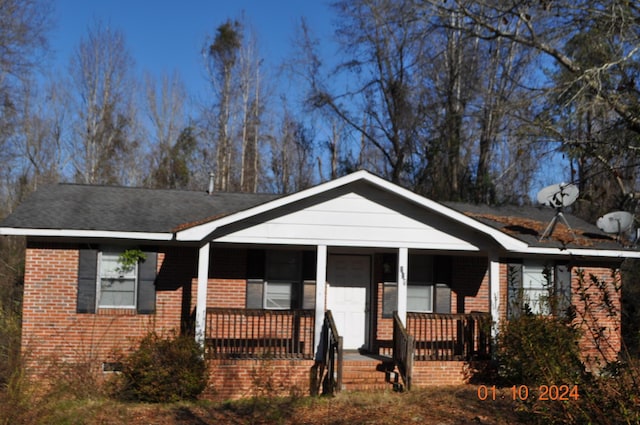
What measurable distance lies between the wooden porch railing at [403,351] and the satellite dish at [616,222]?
5.22 m

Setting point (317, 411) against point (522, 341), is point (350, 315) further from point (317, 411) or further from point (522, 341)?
point (522, 341)

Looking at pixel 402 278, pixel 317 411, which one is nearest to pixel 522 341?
pixel 317 411

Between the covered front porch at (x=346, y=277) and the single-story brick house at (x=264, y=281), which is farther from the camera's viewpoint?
the covered front porch at (x=346, y=277)

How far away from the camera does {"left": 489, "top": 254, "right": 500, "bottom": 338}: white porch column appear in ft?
40.8

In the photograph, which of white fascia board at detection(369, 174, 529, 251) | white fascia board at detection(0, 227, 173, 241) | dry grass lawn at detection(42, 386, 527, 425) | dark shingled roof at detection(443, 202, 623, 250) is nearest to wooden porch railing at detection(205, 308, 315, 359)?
dry grass lawn at detection(42, 386, 527, 425)

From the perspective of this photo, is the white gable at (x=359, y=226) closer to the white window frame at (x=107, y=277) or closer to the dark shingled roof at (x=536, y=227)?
the dark shingled roof at (x=536, y=227)

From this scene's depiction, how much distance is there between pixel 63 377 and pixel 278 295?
4.52 metres

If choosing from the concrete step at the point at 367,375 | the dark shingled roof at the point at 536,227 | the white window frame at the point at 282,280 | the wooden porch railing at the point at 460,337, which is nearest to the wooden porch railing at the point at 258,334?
the white window frame at the point at 282,280

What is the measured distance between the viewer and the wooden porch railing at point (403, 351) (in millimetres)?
11336

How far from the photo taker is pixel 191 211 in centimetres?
1362

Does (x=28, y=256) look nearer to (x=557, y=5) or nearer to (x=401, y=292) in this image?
(x=401, y=292)

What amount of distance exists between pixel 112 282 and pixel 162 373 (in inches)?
106

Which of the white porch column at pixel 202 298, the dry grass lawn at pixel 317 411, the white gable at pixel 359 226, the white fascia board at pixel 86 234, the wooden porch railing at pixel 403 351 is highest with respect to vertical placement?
the white gable at pixel 359 226

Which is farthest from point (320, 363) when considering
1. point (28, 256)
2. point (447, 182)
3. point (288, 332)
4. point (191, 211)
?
point (447, 182)
